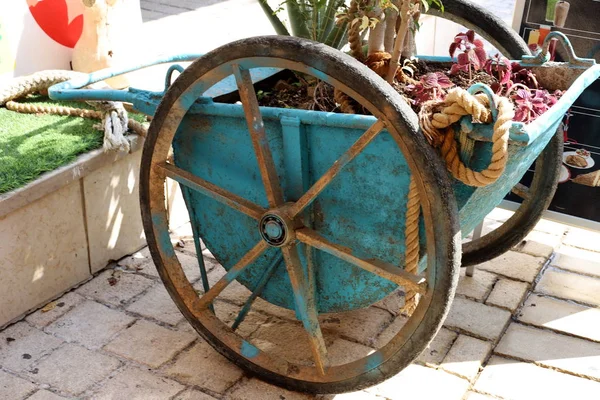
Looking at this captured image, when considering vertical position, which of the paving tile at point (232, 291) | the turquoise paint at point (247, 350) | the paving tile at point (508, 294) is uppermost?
the turquoise paint at point (247, 350)

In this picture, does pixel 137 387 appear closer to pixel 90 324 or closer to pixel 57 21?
pixel 90 324

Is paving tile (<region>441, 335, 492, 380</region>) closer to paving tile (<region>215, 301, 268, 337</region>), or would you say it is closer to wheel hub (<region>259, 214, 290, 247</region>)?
paving tile (<region>215, 301, 268, 337</region>)

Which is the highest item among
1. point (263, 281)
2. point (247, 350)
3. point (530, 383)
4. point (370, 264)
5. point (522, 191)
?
point (370, 264)

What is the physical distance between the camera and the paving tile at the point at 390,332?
2590 mm

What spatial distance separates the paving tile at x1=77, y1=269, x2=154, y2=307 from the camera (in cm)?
281

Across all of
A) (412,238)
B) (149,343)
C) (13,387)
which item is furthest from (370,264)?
(13,387)

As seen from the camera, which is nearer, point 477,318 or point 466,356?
point 466,356

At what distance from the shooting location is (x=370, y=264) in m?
1.99

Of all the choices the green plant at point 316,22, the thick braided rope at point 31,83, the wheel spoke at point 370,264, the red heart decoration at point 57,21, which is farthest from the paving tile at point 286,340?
the red heart decoration at point 57,21

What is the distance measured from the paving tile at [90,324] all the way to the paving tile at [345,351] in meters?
0.70

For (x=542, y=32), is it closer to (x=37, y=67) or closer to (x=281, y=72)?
(x=281, y=72)

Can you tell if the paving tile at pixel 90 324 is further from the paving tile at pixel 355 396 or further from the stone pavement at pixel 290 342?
the paving tile at pixel 355 396

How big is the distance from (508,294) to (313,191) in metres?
1.17

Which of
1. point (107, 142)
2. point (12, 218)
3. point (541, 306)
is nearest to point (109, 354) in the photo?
point (12, 218)
